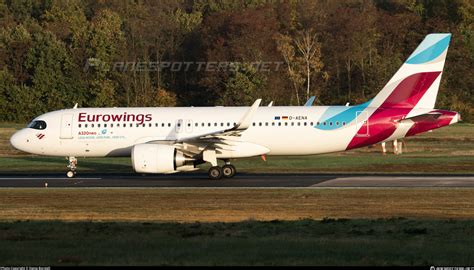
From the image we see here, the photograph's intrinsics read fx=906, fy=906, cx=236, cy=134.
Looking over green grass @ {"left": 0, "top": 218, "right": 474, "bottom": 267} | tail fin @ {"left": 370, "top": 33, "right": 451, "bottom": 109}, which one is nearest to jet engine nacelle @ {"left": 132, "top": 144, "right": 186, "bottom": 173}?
tail fin @ {"left": 370, "top": 33, "right": 451, "bottom": 109}

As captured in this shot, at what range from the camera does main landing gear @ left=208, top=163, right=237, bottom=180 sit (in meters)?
34.3

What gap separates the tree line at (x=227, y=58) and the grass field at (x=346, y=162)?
784 inches

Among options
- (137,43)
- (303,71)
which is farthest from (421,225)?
(137,43)

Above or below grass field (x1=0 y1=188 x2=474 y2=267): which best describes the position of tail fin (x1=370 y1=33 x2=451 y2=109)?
above

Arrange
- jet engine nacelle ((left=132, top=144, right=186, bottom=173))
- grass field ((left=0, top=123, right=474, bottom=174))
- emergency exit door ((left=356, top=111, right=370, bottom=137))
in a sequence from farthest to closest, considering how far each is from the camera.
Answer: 1. grass field ((left=0, top=123, right=474, bottom=174))
2. emergency exit door ((left=356, top=111, right=370, bottom=137))
3. jet engine nacelle ((left=132, top=144, right=186, bottom=173))

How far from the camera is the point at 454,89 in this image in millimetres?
75688

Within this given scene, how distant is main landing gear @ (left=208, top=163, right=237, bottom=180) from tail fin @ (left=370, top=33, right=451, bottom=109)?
6.04 meters

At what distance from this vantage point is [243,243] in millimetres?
16266

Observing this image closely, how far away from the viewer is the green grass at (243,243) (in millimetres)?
14211

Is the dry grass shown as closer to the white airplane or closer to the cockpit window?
the white airplane

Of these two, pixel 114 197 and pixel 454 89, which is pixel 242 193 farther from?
pixel 454 89

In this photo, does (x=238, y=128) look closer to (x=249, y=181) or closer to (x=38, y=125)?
(x=249, y=181)

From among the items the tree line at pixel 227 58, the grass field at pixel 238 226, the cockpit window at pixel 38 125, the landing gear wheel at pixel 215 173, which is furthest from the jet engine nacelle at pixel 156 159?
the tree line at pixel 227 58

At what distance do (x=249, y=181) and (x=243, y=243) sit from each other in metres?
16.7
